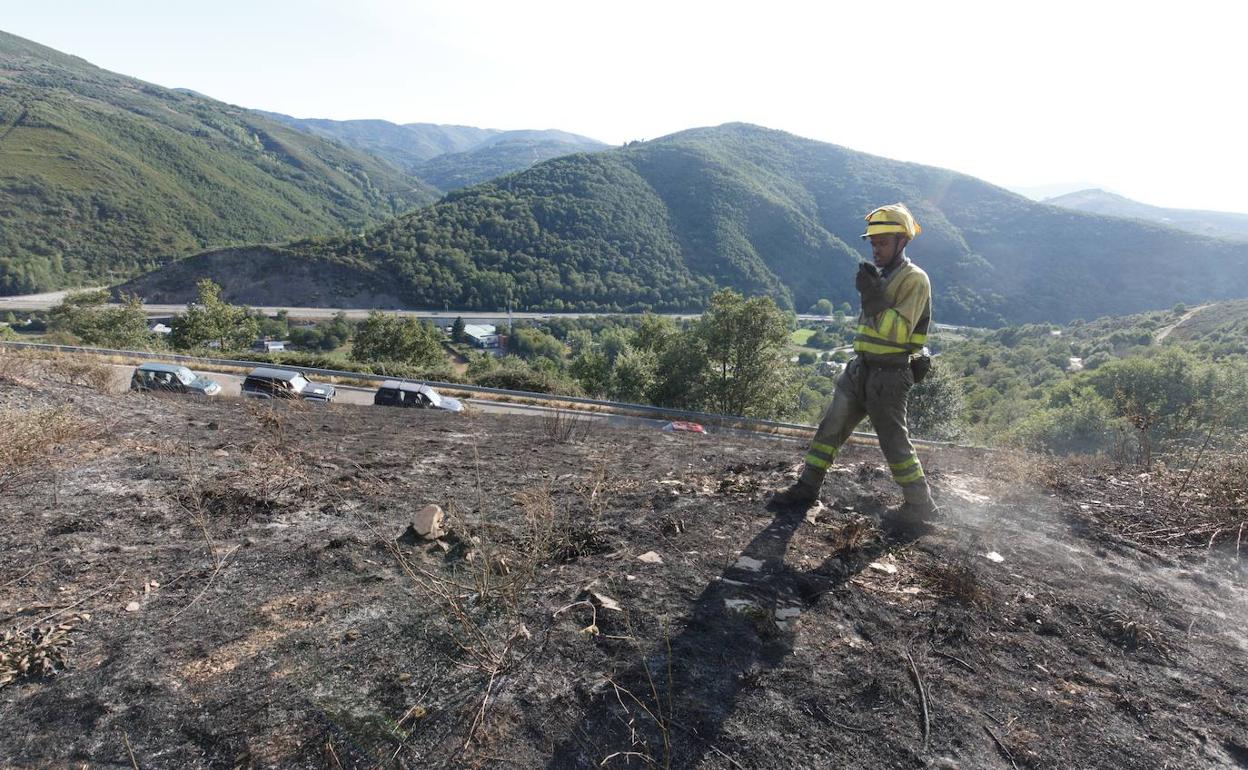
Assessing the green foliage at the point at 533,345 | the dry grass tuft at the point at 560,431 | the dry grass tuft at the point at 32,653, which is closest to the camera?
the dry grass tuft at the point at 32,653

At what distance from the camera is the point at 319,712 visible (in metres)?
1.94

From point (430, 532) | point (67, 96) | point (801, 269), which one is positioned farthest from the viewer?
point (67, 96)

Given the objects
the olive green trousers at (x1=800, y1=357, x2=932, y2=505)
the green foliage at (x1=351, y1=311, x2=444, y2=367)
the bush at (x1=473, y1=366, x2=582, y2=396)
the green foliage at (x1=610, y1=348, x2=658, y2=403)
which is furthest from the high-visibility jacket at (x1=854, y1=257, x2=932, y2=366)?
the green foliage at (x1=351, y1=311, x2=444, y2=367)

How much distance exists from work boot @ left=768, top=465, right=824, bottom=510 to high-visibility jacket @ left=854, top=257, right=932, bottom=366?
956mm

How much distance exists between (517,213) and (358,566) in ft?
401

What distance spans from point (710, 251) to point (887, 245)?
127 m

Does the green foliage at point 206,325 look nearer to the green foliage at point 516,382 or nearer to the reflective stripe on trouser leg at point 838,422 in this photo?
the green foliage at point 516,382

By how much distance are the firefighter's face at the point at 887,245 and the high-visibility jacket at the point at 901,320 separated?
0.10m

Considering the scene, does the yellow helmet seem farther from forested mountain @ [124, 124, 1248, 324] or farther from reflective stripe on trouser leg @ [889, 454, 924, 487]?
Answer: forested mountain @ [124, 124, 1248, 324]

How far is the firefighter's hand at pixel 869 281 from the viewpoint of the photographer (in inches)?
143

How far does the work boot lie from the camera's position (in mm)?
3965

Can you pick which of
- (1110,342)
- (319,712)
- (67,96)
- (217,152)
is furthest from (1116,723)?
(67,96)

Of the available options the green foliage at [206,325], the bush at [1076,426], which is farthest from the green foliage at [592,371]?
the green foliage at [206,325]

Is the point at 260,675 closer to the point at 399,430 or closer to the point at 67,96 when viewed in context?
the point at 399,430
